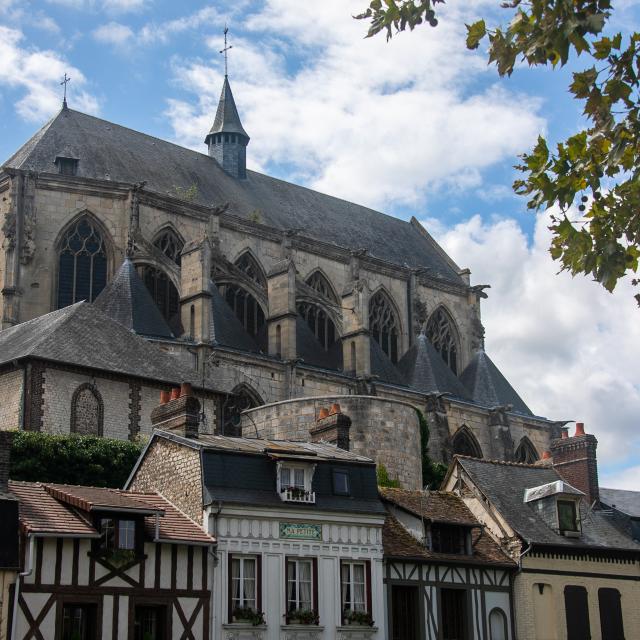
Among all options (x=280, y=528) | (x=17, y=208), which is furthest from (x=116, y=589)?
(x=17, y=208)

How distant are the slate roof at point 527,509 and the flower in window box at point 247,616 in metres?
6.00

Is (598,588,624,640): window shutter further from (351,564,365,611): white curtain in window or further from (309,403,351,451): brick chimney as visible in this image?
(309,403,351,451): brick chimney

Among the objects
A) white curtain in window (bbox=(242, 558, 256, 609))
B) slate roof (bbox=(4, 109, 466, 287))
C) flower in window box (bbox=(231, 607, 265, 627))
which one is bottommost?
flower in window box (bbox=(231, 607, 265, 627))

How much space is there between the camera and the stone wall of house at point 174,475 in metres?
20.5

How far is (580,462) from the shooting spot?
27.8 meters

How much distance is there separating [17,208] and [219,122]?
16546mm

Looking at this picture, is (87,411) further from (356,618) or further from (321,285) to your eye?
(321,285)

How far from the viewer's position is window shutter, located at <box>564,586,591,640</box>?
2348 centimetres

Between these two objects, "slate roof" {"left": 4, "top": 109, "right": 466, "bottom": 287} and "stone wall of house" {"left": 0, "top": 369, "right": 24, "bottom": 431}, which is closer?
"stone wall of house" {"left": 0, "top": 369, "right": 24, "bottom": 431}

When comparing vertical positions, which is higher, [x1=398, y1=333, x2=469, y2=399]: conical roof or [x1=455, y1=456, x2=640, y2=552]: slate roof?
[x1=398, y1=333, x2=469, y2=399]: conical roof

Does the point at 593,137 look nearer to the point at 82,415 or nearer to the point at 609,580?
the point at 609,580

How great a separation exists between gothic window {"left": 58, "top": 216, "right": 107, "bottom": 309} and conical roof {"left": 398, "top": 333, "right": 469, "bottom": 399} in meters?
12.6

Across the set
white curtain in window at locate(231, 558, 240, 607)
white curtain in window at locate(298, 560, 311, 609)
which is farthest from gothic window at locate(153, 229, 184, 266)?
white curtain in window at locate(231, 558, 240, 607)

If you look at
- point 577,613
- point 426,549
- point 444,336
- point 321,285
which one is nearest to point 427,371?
point 321,285
